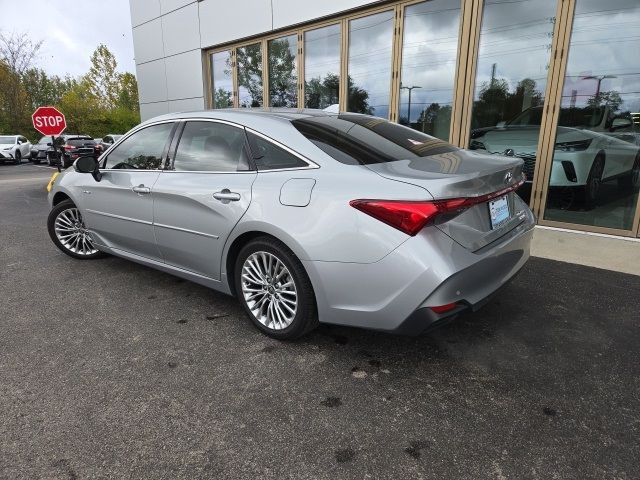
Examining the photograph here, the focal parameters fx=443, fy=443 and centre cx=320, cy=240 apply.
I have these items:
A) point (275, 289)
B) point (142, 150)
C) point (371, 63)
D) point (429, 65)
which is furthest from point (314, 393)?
point (371, 63)

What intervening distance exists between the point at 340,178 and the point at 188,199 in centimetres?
128

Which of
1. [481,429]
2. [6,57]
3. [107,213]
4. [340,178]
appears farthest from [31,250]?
[6,57]

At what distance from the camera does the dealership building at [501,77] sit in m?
5.26

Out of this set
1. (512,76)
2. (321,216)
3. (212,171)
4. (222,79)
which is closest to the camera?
(321,216)

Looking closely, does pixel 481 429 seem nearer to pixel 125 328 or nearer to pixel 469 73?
pixel 125 328

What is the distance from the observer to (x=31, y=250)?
526 cm

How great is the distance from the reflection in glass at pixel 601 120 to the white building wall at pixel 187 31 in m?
3.53

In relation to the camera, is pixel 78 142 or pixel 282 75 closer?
pixel 282 75

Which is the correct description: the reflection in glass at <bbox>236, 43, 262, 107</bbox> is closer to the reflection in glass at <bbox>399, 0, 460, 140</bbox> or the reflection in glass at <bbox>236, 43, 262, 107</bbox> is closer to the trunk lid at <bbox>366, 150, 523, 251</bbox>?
the reflection in glass at <bbox>399, 0, 460, 140</bbox>

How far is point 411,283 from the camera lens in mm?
2246

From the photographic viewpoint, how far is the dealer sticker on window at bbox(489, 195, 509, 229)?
255 cm

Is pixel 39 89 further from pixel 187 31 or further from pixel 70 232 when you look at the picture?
pixel 70 232

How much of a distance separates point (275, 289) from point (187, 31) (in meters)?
9.95

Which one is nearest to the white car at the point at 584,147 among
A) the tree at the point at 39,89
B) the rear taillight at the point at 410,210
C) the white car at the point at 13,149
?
the rear taillight at the point at 410,210
